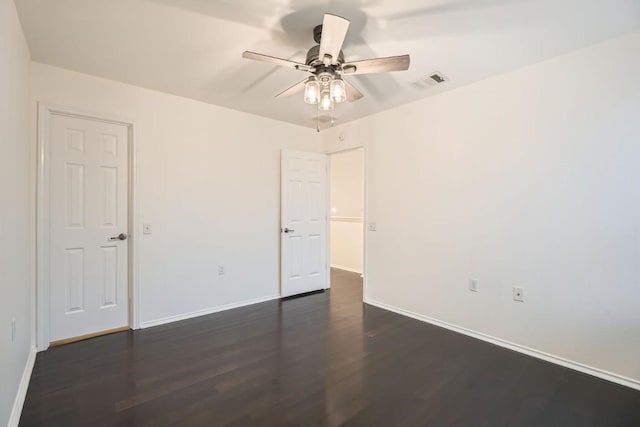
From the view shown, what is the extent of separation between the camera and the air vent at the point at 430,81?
2.72m

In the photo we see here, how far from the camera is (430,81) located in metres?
2.85

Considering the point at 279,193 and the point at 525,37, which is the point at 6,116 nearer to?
the point at 279,193

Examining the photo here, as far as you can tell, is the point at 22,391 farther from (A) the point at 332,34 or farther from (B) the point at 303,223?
Answer: (B) the point at 303,223

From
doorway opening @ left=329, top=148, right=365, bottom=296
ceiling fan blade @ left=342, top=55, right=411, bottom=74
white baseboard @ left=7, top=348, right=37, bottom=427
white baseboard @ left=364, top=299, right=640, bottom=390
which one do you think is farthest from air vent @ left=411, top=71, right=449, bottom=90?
white baseboard @ left=7, top=348, right=37, bottom=427

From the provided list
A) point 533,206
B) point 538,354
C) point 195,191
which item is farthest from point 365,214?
point 538,354

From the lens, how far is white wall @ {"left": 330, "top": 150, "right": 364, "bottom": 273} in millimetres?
5832

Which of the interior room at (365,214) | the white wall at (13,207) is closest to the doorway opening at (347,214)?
the interior room at (365,214)

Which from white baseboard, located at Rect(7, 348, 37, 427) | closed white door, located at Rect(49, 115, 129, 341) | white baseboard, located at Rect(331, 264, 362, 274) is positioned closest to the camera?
white baseboard, located at Rect(7, 348, 37, 427)

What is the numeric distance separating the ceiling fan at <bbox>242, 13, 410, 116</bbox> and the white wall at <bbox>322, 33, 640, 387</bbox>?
1.38 meters

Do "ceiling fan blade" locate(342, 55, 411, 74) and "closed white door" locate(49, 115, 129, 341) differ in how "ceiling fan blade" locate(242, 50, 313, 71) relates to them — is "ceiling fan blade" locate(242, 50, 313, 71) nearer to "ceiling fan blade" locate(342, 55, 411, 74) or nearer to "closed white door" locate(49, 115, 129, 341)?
"ceiling fan blade" locate(342, 55, 411, 74)

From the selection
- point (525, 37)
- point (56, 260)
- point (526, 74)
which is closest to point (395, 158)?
point (526, 74)

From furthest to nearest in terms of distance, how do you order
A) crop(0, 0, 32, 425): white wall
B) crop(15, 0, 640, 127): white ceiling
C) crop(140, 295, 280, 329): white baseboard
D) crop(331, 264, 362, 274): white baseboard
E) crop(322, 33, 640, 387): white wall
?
crop(331, 264, 362, 274): white baseboard, crop(140, 295, 280, 329): white baseboard, crop(322, 33, 640, 387): white wall, crop(15, 0, 640, 127): white ceiling, crop(0, 0, 32, 425): white wall

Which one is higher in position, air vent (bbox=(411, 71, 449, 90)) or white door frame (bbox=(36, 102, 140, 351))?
air vent (bbox=(411, 71, 449, 90))

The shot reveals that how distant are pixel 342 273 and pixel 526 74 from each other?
4.10m
